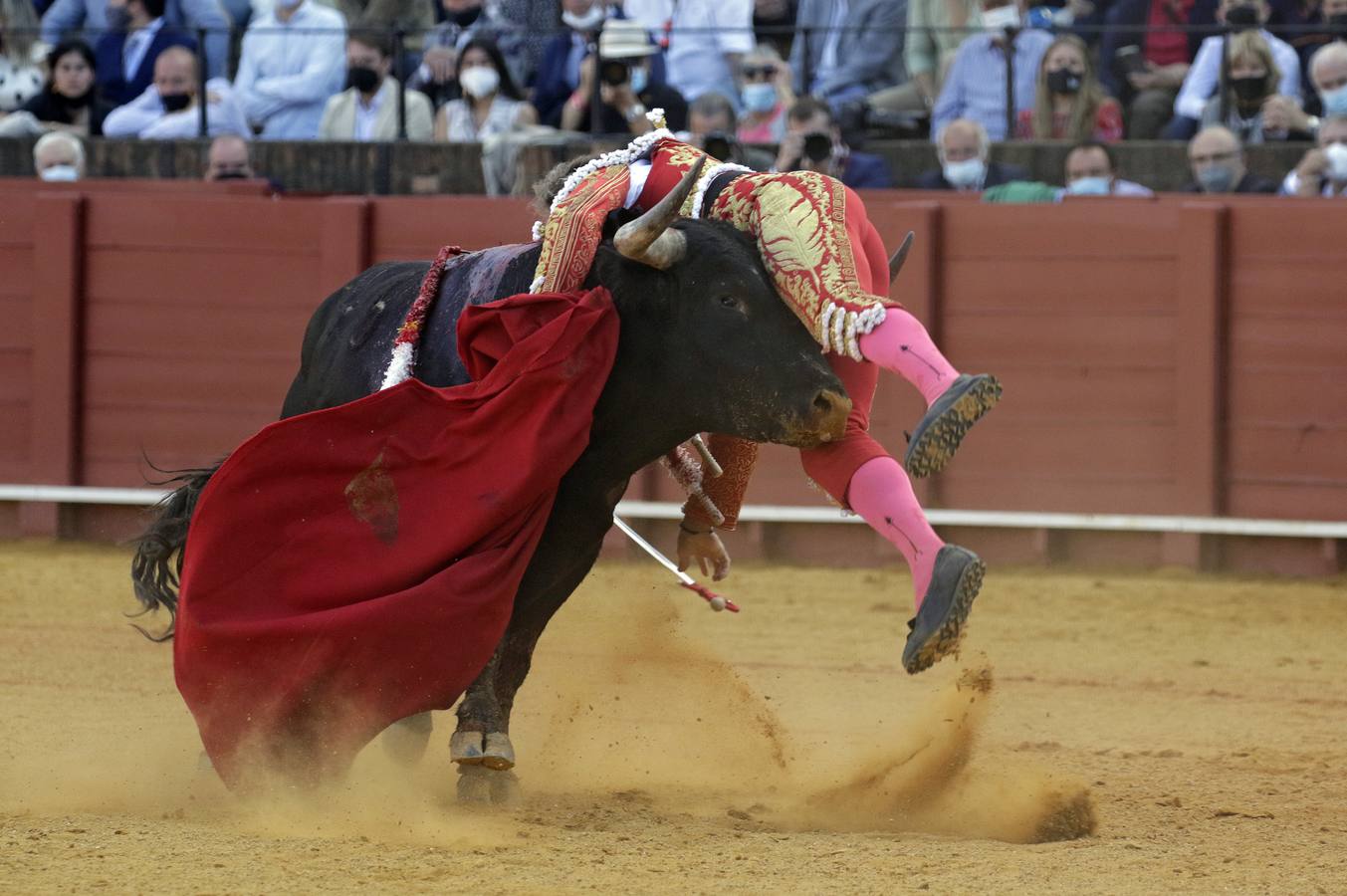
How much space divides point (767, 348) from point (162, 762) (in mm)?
1676

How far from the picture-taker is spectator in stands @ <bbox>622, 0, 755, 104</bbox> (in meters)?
8.91

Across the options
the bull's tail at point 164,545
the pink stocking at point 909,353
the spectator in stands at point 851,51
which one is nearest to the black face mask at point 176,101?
the spectator in stands at point 851,51

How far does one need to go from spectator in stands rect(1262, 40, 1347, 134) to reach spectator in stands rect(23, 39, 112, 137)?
537cm

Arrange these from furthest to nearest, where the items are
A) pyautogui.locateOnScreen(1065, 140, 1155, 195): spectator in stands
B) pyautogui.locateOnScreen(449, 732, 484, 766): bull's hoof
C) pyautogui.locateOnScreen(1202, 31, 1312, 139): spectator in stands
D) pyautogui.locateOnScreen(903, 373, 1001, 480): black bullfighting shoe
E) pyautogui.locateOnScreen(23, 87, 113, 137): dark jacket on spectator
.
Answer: pyautogui.locateOnScreen(23, 87, 113, 137): dark jacket on spectator, pyautogui.locateOnScreen(1202, 31, 1312, 139): spectator in stands, pyautogui.locateOnScreen(1065, 140, 1155, 195): spectator in stands, pyautogui.locateOnScreen(449, 732, 484, 766): bull's hoof, pyautogui.locateOnScreen(903, 373, 1001, 480): black bullfighting shoe

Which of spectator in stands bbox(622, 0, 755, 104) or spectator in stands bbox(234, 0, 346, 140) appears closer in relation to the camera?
spectator in stands bbox(622, 0, 755, 104)

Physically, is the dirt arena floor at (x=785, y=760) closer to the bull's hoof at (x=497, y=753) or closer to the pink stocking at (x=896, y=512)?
the bull's hoof at (x=497, y=753)

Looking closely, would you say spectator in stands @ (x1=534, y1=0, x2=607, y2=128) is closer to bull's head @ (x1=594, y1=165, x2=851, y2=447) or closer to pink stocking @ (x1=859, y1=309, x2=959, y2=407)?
bull's head @ (x1=594, y1=165, x2=851, y2=447)

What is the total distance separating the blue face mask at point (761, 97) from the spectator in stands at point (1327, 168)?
2117 millimetres

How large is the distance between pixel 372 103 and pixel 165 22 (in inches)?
54.7

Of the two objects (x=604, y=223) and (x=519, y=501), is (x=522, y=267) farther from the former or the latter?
(x=519, y=501)

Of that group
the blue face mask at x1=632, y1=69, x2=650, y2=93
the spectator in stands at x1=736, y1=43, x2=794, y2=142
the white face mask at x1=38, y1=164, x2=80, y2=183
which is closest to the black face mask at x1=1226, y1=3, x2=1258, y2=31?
the spectator in stands at x1=736, y1=43, x2=794, y2=142

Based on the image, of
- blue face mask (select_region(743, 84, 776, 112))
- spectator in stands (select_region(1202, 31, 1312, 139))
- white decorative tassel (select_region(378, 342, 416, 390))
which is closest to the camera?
white decorative tassel (select_region(378, 342, 416, 390))

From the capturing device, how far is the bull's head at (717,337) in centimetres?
380

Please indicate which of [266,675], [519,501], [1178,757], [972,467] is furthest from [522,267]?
[972,467]
